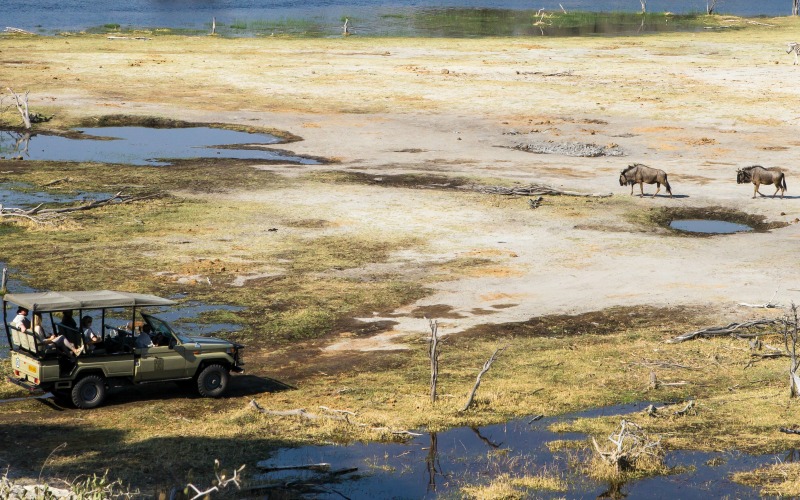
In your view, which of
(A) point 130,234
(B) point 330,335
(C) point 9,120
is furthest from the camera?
(C) point 9,120

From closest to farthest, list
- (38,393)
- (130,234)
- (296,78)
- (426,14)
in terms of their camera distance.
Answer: (38,393) < (130,234) < (296,78) < (426,14)

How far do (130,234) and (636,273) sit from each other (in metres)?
15.7

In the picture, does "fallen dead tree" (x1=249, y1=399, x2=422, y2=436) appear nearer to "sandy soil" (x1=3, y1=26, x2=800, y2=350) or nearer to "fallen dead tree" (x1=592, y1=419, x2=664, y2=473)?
"fallen dead tree" (x1=592, y1=419, x2=664, y2=473)

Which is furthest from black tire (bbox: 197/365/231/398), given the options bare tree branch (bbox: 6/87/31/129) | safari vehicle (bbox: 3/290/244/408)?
bare tree branch (bbox: 6/87/31/129)

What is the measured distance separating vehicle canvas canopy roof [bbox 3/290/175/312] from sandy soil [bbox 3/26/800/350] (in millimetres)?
6214

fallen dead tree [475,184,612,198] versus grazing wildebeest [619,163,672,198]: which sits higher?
grazing wildebeest [619,163,672,198]

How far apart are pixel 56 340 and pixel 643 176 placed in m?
27.3

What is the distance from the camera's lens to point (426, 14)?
435 feet

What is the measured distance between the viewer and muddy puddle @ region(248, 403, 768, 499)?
56.6 ft

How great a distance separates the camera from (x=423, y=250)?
34531 mm

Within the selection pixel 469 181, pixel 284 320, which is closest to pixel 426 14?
pixel 469 181

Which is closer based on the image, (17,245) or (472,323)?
(472,323)

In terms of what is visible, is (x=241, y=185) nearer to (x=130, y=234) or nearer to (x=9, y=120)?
(x=130, y=234)

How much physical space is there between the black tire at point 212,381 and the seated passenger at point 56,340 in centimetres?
243
